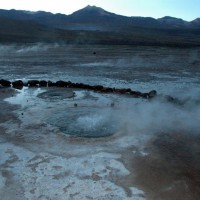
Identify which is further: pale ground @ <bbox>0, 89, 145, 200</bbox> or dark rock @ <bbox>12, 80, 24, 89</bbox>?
dark rock @ <bbox>12, 80, 24, 89</bbox>

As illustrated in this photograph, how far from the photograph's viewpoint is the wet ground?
7262mm

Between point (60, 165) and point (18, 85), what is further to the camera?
point (18, 85)

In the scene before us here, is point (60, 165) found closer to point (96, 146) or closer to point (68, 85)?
point (96, 146)

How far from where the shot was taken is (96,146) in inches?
367

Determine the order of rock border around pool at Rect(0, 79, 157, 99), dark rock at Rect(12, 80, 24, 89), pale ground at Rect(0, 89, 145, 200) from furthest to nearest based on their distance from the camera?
dark rock at Rect(12, 80, 24, 89)
rock border around pool at Rect(0, 79, 157, 99)
pale ground at Rect(0, 89, 145, 200)

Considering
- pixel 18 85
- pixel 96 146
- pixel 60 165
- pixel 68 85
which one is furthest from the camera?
pixel 18 85

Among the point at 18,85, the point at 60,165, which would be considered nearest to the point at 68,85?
the point at 18,85

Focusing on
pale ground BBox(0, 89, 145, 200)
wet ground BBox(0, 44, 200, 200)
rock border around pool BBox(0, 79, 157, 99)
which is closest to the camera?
pale ground BBox(0, 89, 145, 200)

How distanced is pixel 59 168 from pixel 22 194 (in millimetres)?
1276

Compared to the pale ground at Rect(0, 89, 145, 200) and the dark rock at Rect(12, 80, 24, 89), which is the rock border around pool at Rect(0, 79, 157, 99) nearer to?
the dark rock at Rect(12, 80, 24, 89)

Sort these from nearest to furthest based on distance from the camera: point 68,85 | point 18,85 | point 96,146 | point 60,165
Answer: point 60,165, point 96,146, point 68,85, point 18,85

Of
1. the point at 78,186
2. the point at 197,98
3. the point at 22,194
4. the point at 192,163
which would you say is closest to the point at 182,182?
the point at 192,163

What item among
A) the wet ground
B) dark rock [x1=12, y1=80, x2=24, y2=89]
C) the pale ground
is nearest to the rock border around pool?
dark rock [x1=12, y1=80, x2=24, y2=89]

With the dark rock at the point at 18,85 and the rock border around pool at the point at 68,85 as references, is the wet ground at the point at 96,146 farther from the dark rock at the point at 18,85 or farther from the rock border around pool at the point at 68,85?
the dark rock at the point at 18,85
